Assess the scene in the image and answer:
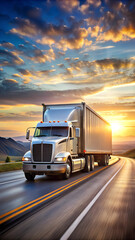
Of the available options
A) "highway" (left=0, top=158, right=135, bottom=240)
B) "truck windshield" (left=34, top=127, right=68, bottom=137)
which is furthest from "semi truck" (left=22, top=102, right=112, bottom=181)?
"highway" (left=0, top=158, right=135, bottom=240)

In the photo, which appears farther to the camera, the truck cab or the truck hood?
the truck hood

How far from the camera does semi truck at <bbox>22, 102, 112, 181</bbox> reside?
13453mm

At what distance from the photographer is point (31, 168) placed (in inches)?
531

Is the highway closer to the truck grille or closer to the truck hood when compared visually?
the truck grille

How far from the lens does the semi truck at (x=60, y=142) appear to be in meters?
13.5

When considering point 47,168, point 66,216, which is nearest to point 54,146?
point 47,168

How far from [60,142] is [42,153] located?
3.66 ft

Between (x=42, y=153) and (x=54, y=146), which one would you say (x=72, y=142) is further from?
(x=42, y=153)

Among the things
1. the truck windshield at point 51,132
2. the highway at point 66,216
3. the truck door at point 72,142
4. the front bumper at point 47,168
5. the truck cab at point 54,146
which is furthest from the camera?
the truck door at point 72,142

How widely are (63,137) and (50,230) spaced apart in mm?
9492

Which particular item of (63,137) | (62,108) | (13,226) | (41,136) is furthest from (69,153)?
(13,226)

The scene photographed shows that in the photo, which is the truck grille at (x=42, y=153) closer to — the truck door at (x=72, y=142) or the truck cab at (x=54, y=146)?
the truck cab at (x=54, y=146)

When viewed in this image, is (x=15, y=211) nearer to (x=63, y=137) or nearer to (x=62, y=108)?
(x=63, y=137)

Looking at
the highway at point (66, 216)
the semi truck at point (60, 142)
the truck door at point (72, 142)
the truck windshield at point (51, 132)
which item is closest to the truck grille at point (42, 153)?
the semi truck at point (60, 142)
